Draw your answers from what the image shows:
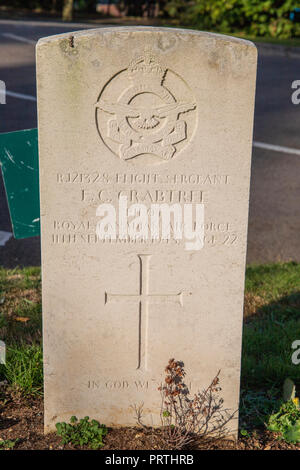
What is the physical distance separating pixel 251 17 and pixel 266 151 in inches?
386

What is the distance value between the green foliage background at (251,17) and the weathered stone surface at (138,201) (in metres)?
14.3

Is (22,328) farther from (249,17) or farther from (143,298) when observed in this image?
(249,17)

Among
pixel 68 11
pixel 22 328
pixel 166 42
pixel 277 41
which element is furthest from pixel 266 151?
pixel 68 11

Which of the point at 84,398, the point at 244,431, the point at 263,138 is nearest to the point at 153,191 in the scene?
the point at 84,398

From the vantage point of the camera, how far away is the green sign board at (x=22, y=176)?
365cm

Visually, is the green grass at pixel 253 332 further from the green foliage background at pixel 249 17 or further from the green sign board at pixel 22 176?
the green foliage background at pixel 249 17

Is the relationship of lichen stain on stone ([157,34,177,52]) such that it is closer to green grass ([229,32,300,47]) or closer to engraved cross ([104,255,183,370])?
engraved cross ([104,255,183,370])

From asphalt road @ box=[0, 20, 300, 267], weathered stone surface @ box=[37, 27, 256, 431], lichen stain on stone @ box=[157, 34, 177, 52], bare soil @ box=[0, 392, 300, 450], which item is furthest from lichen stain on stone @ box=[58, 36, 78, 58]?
asphalt road @ box=[0, 20, 300, 267]

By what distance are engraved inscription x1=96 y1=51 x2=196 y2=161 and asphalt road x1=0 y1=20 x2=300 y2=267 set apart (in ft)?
9.02

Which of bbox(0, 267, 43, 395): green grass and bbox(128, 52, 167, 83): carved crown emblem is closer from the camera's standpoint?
bbox(128, 52, 167, 83): carved crown emblem

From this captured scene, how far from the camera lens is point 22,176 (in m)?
3.70

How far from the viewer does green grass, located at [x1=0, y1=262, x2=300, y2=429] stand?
11.4 feet

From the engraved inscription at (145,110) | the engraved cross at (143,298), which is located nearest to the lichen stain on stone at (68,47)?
the engraved inscription at (145,110)

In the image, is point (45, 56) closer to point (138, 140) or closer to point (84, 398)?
point (138, 140)
